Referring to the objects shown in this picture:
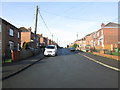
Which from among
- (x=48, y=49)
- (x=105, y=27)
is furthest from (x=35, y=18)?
(x=105, y=27)

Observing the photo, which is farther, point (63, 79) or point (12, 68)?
point (12, 68)

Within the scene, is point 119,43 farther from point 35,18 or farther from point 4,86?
point 4,86

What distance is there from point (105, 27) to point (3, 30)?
32722 mm

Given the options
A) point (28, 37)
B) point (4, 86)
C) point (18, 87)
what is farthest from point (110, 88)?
point (28, 37)

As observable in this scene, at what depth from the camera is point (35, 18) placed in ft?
66.5

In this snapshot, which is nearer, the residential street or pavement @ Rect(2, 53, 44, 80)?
the residential street

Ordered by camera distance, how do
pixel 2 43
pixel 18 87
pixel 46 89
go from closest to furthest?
pixel 46 89
pixel 18 87
pixel 2 43

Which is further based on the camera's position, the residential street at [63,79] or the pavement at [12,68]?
the pavement at [12,68]

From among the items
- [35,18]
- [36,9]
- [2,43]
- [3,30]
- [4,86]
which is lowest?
[4,86]

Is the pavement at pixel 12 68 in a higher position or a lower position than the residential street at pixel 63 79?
higher

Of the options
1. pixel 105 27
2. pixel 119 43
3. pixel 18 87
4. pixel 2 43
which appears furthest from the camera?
pixel 105 27

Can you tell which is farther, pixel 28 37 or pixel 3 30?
pixel 28 37

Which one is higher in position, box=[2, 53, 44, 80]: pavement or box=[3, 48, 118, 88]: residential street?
box=[2, 53, 44, 80]: pavement

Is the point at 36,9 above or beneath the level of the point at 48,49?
above
